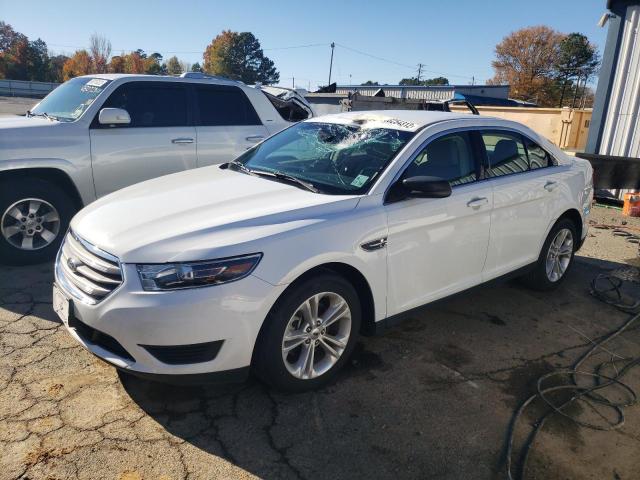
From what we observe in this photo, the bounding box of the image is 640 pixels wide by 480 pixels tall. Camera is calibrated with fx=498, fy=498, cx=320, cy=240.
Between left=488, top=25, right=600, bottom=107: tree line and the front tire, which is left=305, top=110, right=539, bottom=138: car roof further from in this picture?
left=488, top=25, right=600, bottom=107: tree line

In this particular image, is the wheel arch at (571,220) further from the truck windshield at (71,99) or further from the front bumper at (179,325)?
the truck windshield at (71,99)

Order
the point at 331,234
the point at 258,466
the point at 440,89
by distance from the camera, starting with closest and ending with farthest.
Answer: the point at 258,466, the point at 331,234, the point at 440,89

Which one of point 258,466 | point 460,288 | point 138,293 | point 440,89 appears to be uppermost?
point 440,89

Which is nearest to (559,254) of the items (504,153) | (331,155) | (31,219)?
(504,153)

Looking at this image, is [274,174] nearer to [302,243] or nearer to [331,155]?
[331,155]

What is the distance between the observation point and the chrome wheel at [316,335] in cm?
290

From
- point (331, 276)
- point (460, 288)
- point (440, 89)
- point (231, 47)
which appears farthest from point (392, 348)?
point (231, 47)

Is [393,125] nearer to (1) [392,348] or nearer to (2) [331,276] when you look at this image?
(2) [331,276]

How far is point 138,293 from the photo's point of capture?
2.51 metres

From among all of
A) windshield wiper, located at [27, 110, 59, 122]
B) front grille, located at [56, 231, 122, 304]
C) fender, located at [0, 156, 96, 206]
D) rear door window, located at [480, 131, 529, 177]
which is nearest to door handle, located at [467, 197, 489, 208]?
rear door window, located at [480, 131, 529, 177]

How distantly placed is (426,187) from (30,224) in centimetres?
398

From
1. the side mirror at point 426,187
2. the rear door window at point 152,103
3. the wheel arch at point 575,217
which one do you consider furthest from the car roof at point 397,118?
the rear door window at point 152,103

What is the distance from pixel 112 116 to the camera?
5.05 metres

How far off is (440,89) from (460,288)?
39.8 m
